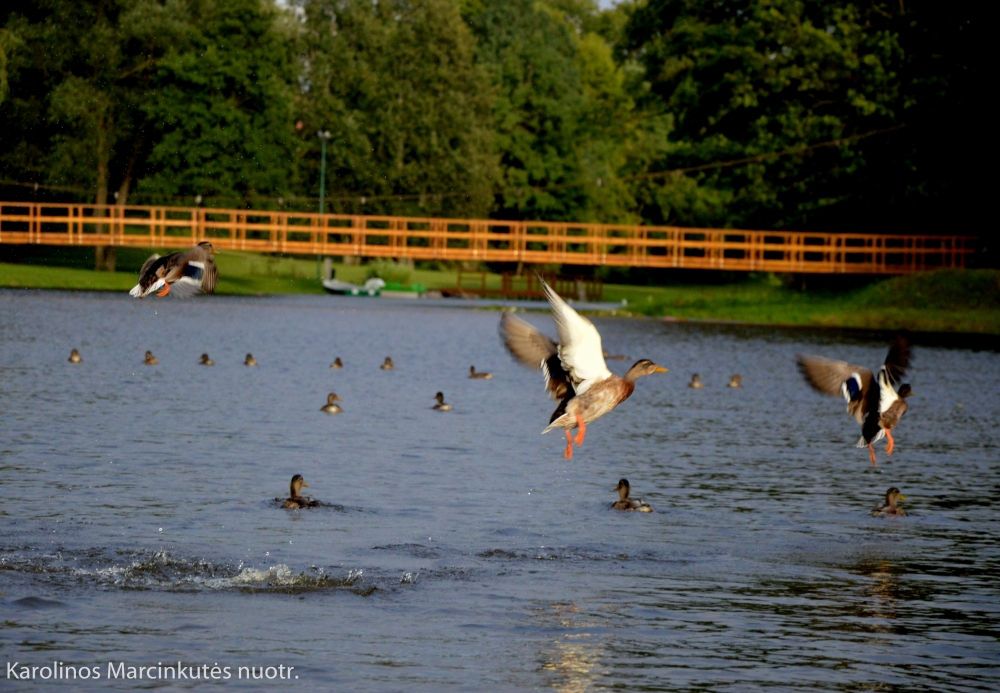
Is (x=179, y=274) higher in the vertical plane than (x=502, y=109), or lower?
lower

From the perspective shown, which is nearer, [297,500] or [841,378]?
[841,378]

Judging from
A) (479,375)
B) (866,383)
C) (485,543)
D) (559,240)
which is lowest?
(485,543)

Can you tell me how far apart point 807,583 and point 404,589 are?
4.46 meters

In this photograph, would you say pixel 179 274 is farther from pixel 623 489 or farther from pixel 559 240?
pixel 559 240

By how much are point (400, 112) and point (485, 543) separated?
88.1 m

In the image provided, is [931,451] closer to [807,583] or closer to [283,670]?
[807,583]

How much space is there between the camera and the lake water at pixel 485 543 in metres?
13.8

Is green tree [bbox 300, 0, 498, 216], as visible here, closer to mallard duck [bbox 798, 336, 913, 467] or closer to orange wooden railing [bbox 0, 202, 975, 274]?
orange wooden railing [bbox 0, 202, 975, 274]

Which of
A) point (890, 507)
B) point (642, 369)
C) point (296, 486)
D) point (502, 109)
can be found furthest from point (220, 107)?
point (642, 369)

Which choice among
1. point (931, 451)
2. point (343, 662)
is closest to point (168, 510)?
point (343, 662)

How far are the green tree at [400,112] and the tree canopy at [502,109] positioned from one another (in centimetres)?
15

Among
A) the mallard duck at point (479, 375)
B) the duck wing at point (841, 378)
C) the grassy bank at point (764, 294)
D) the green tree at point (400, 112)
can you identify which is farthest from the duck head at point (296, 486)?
the green tree at point (400, 112)

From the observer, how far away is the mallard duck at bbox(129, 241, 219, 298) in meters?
15.1

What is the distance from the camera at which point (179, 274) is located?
15.1 meters
